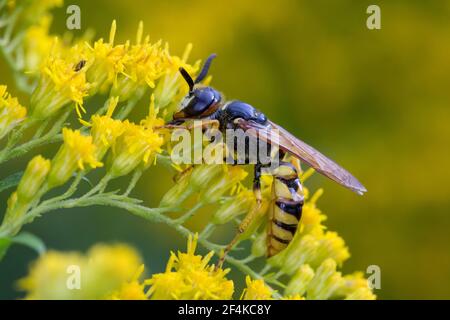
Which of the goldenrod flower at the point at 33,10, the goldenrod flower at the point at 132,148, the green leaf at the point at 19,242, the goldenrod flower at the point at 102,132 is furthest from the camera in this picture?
the goldenrod flower at the point at 33,10

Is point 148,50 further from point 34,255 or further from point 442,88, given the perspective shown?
point 442,88

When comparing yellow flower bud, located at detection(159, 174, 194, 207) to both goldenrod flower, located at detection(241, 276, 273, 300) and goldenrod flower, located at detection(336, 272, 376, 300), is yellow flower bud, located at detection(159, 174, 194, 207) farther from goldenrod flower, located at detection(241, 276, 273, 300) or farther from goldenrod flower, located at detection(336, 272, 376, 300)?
goldenrod flower, located at detection(336, 272, 376, 300)

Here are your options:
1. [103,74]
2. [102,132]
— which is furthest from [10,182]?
[103,74]

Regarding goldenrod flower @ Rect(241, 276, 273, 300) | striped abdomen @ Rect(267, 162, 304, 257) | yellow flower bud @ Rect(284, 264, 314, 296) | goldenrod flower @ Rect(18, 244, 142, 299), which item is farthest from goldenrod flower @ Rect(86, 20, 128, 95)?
yellow flower bud @ Rect(284, 264, 314, 296)

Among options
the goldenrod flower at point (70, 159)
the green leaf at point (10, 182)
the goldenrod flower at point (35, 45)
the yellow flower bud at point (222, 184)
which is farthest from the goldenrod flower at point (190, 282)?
the goldenrod flower at point (35, 45)

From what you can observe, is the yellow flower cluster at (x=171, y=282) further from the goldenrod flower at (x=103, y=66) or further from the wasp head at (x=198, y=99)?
the goldenrod flower at (x=103, y=66)

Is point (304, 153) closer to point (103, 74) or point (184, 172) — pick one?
point (184, 172)
